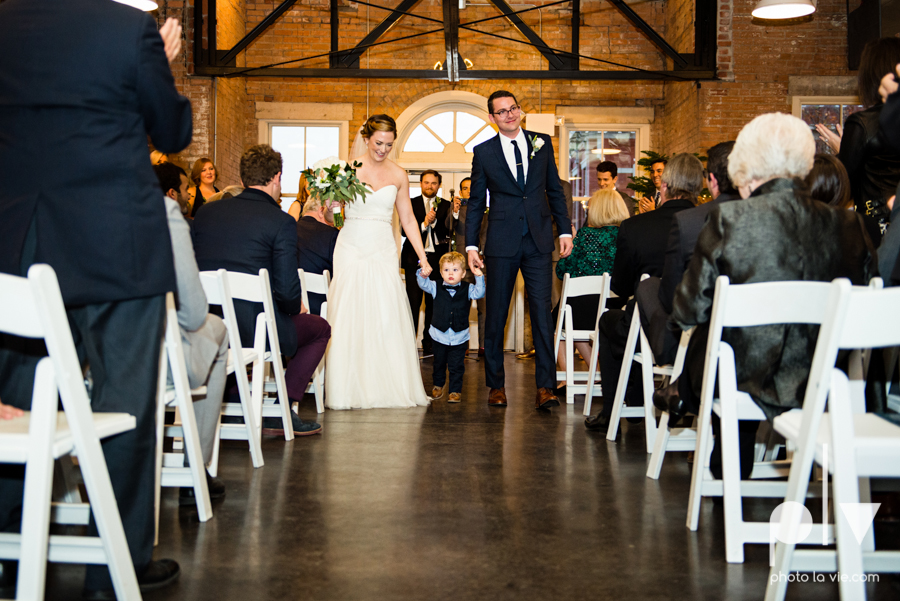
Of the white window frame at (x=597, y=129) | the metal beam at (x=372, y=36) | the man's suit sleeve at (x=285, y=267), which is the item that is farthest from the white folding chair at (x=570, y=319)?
the white window frame at (x=597, y=129)

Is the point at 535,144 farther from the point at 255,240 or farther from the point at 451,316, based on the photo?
the point at 255,240

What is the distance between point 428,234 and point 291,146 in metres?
3.57

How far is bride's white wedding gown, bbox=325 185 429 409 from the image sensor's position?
488 centimetres

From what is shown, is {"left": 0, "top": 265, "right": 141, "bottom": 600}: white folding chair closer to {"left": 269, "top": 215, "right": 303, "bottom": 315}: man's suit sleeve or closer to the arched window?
{"left": 269, "top": 215, "right": 303, "bottom": 315}: man's suit sleeve

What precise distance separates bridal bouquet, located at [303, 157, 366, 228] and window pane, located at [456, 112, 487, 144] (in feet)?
19.6

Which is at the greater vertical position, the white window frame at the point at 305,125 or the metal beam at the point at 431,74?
the metal beam at the point at 431,74

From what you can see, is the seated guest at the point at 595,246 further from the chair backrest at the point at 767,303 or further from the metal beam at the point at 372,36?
the metal beam at the point at 372,36

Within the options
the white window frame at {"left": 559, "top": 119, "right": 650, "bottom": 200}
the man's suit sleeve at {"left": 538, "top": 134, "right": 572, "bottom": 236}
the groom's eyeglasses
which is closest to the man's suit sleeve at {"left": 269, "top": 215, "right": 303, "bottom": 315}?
the groom's eyeglasses

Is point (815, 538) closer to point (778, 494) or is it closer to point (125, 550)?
point (778, 494)

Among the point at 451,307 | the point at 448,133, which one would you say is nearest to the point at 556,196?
the point at 451,307

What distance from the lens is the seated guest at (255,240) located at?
3.75m

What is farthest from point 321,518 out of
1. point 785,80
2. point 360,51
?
point 785,80

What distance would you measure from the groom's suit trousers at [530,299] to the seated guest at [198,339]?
216cm

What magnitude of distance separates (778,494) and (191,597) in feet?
5.80
